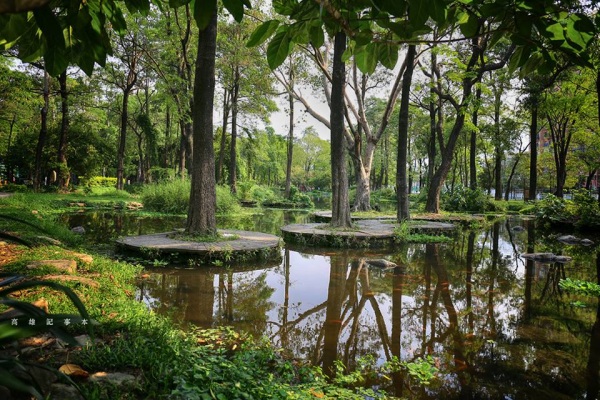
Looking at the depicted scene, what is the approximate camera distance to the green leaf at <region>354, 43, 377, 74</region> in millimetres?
1501

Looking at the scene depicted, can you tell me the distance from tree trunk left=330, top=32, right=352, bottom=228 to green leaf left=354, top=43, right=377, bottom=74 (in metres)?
10.8

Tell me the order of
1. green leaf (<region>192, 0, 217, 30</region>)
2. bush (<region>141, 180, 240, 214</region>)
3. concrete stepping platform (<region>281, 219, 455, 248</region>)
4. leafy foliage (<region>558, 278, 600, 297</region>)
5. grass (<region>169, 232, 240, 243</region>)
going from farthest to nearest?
bush (<region>141, 180, 240, 214</region>) < concrete stepping platform (<region>281, 219, 455, 248</region>) < grass (<region>169, 232, 240, 243</region>) < leafy foliage (<region>558, 278, 600, 297</region>) < green leaf (<region>192, 0, 217, 30</region>)

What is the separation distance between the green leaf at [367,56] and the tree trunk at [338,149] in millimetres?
10789

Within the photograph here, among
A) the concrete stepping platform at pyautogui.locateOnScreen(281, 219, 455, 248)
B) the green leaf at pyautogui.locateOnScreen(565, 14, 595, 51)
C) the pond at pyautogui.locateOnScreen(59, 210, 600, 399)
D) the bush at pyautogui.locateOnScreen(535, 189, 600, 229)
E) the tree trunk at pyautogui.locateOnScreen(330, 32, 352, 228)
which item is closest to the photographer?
the green leaf at pyautogui.locateOnScreen(565, 14, 595, 51)

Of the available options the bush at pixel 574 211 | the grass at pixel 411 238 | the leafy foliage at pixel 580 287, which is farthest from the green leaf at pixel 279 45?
the bush at pixel 574 211

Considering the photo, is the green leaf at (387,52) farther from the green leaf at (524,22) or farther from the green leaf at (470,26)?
the green leaf at (524,22)

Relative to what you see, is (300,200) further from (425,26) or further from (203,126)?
(425,26)

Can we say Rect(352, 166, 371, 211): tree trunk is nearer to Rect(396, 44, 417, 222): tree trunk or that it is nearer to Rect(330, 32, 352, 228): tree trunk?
Rect(396, 44, 417, 222): tree trunk

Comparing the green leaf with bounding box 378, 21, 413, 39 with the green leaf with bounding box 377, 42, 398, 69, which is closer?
the green leaf with bounding box 378, 21, 413, 39

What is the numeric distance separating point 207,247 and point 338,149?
609 cm

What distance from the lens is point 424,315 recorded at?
204 inches

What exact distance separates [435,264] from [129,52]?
77.1ft

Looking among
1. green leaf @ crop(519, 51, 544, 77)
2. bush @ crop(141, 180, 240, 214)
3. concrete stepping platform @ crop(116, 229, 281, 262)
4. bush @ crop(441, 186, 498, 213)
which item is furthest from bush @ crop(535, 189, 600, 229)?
green leaf @ crop(519, 51, 544, 77)

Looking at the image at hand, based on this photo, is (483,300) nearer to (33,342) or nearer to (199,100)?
(33,342)
